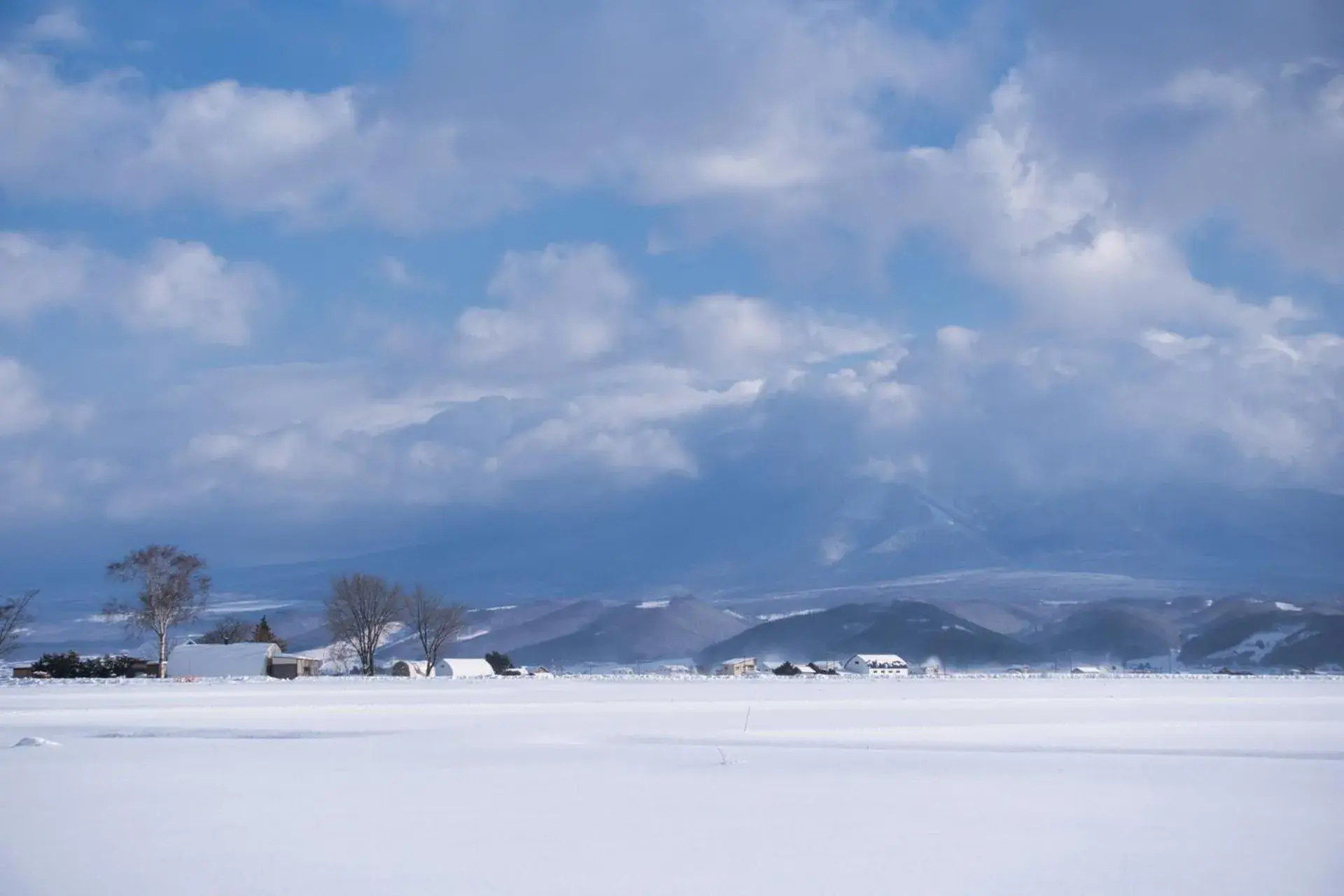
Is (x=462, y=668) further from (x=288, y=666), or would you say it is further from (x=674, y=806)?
(x=674, y=806)

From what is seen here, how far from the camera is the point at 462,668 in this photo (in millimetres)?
91500

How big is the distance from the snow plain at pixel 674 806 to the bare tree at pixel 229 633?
72.6 metres

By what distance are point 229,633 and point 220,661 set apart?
82.3ft

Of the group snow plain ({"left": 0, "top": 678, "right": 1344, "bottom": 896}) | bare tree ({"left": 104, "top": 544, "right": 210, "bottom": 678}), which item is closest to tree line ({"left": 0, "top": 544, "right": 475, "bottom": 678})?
bare tree ({"left": 104, "top": 544, "right": 210, "bottom": 678})

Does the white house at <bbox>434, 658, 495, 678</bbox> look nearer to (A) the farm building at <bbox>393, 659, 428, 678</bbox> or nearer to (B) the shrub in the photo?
(A) the farm building at <bbox>393, 659, 428, 678</bbox>

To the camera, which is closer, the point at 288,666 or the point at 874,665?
the point at 288,666

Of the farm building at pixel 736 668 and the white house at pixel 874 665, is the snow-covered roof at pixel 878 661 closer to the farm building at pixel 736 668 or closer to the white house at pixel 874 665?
the white house at pixel 874 665

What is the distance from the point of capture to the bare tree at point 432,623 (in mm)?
95000

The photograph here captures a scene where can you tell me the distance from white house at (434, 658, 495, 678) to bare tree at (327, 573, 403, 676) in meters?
4.74

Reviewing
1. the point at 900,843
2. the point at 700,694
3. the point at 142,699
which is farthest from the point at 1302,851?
the point at 142,699

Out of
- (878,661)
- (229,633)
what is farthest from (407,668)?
(878,661)

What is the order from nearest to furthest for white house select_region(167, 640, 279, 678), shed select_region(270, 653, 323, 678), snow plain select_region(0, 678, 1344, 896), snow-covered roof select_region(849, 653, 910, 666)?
snow plain select_region(0, 678, 1344, 896), white house select_region(167, 640, 279, 678), shed select_region(270, 653, 323, 678), snow-covered roof select_region(849, 653, 910, 666)

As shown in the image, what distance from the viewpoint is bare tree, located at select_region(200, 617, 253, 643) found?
103375mm

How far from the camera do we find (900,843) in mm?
13781
